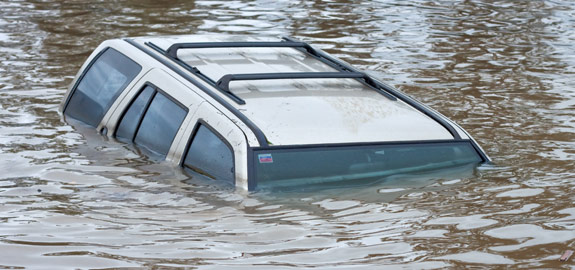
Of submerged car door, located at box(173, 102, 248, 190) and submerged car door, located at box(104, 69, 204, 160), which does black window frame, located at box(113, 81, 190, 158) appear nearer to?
submerged car door, located at box(104, 69, 204, 160)

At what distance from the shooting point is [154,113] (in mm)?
8297

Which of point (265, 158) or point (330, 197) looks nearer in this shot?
point (265, 158)

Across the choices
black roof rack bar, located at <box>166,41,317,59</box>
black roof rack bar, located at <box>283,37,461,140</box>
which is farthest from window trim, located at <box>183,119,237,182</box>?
black roof rack bar, located at <box>283,37,461,140</box>

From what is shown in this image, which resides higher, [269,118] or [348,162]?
[269,118]

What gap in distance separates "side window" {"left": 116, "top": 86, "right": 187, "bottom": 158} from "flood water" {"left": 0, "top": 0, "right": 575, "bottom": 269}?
16 cm

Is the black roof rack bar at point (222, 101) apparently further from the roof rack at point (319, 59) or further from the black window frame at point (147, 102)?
the black window frame at point (147, 102)

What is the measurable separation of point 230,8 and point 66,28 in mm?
3123

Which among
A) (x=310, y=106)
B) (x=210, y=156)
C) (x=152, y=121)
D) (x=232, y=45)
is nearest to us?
(x=210, y=156)

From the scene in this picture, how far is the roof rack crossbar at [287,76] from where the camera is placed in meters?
7.71

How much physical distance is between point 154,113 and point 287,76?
112cm

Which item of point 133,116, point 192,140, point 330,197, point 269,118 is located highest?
point 269,118

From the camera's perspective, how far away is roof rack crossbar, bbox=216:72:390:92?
7.71m

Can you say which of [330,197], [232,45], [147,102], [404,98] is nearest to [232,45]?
[232,45]

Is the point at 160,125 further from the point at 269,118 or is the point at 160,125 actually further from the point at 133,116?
the point at 269,118
